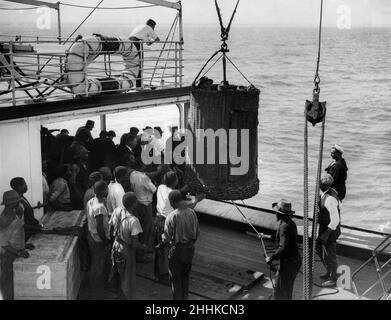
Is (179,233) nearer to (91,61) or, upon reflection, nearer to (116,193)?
(116,193)

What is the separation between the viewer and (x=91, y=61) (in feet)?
31.4

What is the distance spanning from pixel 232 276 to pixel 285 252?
1600 mm

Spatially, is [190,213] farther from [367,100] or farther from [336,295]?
[367,100]

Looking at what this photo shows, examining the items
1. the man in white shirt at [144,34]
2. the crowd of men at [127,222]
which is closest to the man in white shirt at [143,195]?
the crowd of men at [127,222]

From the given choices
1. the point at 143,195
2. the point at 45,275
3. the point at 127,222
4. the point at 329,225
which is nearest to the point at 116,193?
the point at 143,195

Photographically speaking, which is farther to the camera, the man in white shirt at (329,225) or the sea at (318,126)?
the sea at (318,126)

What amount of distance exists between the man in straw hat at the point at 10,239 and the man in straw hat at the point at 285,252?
3.00m

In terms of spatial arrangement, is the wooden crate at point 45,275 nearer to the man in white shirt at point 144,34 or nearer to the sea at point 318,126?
the sea at point 318,126

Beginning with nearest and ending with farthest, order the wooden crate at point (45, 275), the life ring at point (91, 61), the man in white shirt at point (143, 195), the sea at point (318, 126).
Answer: the wooden crate at point (45, 275) → the man in white shirt at point (143, 195) → the life ring at point (91, 61) → the sea at point (318, 126)

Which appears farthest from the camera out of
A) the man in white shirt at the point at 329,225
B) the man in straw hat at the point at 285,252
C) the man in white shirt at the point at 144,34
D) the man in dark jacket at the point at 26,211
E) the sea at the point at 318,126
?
the sea at the point at 318,126

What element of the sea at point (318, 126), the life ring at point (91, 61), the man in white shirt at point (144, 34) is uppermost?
the man in white shirt at point (144, 34)

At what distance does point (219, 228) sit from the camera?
9.57 metres

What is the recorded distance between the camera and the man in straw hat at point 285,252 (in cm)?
616

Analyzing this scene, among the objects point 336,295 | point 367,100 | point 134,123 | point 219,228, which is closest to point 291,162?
point 134,123
